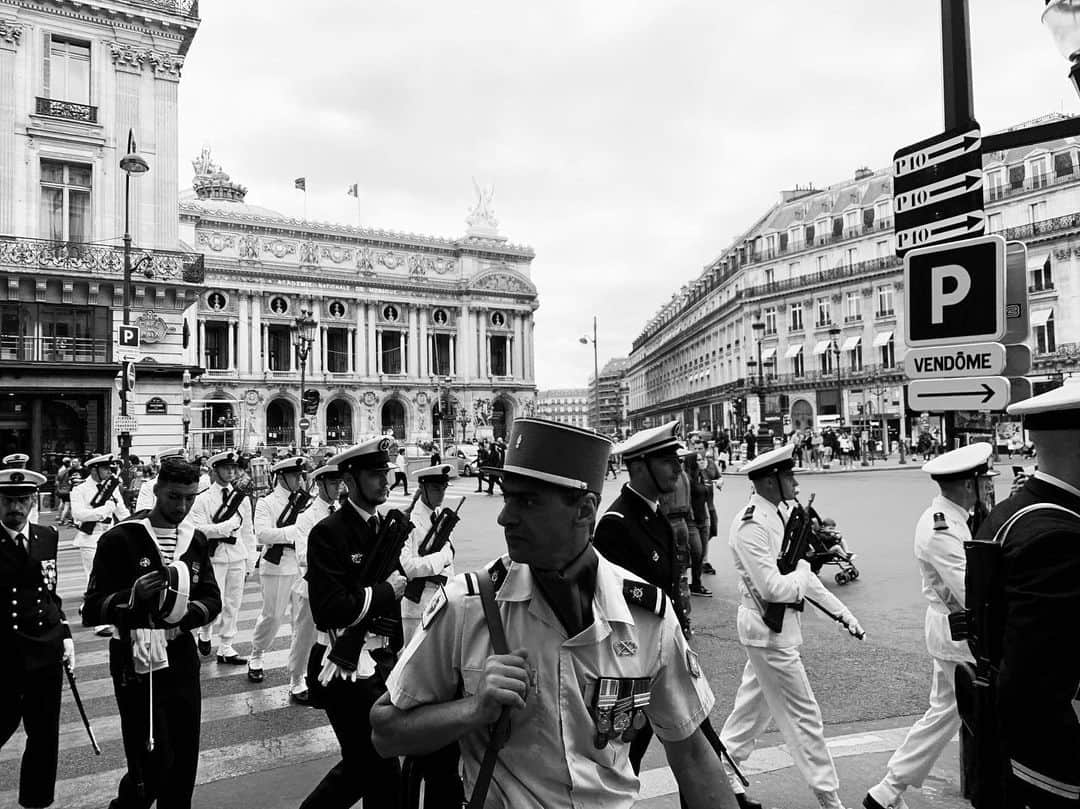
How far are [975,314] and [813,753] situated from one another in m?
2.72

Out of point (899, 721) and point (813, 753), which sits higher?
point (813, 753)

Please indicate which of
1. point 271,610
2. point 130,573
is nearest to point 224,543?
point 271,610

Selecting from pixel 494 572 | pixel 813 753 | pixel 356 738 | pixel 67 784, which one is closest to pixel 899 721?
pixel 813 753

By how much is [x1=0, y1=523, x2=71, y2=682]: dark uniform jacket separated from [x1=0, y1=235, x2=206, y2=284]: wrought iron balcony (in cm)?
2178

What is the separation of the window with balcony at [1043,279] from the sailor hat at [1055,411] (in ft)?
170

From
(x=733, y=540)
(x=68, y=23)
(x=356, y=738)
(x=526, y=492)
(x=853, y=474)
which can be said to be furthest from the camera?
(x=853, y=474)

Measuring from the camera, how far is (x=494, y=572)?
209 cm

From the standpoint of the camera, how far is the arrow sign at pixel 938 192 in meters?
4.64

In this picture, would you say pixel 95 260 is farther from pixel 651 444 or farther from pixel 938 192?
pixel 938 192

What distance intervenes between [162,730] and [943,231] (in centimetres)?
548

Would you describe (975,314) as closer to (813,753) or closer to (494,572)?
(813,753)

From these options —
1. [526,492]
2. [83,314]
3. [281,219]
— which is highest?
[281,219]

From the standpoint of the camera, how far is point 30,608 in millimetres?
4645

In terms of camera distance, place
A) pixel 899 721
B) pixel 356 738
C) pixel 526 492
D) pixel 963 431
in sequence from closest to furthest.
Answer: pixel 526 492, pixel 356 738, pixel 963 431, pixel 899 721
